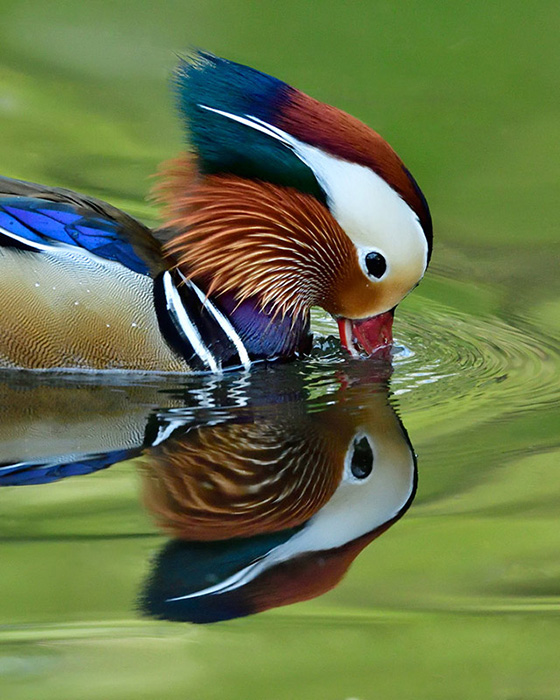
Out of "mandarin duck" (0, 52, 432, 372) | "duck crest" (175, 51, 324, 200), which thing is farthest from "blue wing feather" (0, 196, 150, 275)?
"duck crest" (175, 51, 324, 200)

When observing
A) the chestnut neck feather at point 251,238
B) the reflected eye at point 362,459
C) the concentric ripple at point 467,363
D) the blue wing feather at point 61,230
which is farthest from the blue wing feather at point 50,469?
the concentric ripple at point 467,363

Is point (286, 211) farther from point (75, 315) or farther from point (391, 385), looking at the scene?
point (75, 315)

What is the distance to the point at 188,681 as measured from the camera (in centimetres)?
210

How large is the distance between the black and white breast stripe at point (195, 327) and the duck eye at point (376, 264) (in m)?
0.45

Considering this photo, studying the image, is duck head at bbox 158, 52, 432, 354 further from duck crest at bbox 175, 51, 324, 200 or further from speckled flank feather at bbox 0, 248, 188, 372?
speckled flank feather at bbox 0, 248, 188, 372

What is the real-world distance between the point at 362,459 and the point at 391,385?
62 cm

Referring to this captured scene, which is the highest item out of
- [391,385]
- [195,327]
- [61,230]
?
[61,230]

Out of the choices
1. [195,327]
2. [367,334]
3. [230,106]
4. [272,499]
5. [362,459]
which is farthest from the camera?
[367,334]

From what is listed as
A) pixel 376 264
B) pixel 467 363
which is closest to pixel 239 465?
pixel 376 264

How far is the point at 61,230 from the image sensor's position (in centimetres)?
350

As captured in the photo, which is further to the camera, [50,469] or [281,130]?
[281,130]

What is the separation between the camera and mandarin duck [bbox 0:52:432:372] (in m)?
3.46

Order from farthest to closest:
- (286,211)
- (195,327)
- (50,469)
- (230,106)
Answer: (286,211)
(195,327)
(230,106)
(50,469)

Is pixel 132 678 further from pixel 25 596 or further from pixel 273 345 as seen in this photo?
pixel 273 345
